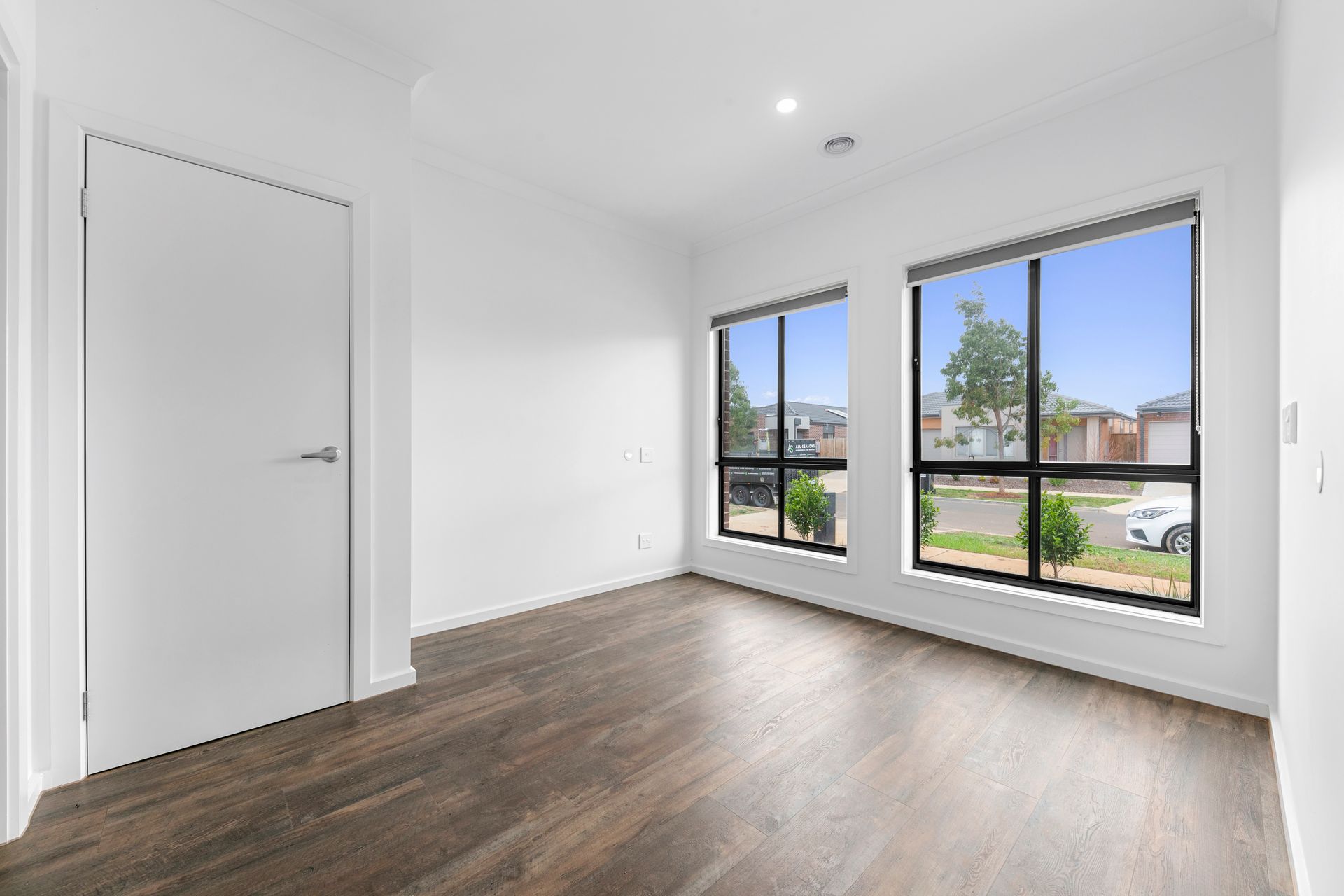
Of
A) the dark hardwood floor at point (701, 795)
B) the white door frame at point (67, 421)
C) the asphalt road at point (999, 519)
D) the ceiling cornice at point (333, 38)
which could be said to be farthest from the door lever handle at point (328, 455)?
the asphalt road at point (999, 519)

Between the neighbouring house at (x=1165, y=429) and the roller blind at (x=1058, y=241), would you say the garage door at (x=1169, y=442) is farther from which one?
the roller blind at (x=1058, y=241)

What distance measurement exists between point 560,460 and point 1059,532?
2995 millimetres

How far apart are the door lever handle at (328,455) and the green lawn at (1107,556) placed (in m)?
3.28

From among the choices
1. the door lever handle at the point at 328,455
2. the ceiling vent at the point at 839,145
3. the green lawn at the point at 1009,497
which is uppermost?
the ceiling vent at the point at 839,145

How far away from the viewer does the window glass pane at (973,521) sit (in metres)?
3.16

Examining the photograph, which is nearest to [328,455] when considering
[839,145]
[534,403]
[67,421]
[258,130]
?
[67,421]

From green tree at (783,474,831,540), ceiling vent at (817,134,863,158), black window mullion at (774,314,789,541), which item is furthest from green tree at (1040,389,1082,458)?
black window mullion at (774,314,789,541)

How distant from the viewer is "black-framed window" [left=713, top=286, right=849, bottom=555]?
4027 mm

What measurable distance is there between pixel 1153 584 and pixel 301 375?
12.9ft

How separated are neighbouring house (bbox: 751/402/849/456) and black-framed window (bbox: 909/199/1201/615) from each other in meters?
0.58

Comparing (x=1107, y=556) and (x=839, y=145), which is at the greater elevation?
(x=839, y=145)

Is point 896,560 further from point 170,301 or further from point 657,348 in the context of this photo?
point 170,301

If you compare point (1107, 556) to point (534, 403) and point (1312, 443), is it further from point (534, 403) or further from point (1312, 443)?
point (534, 403)

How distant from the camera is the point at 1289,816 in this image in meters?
1.62
